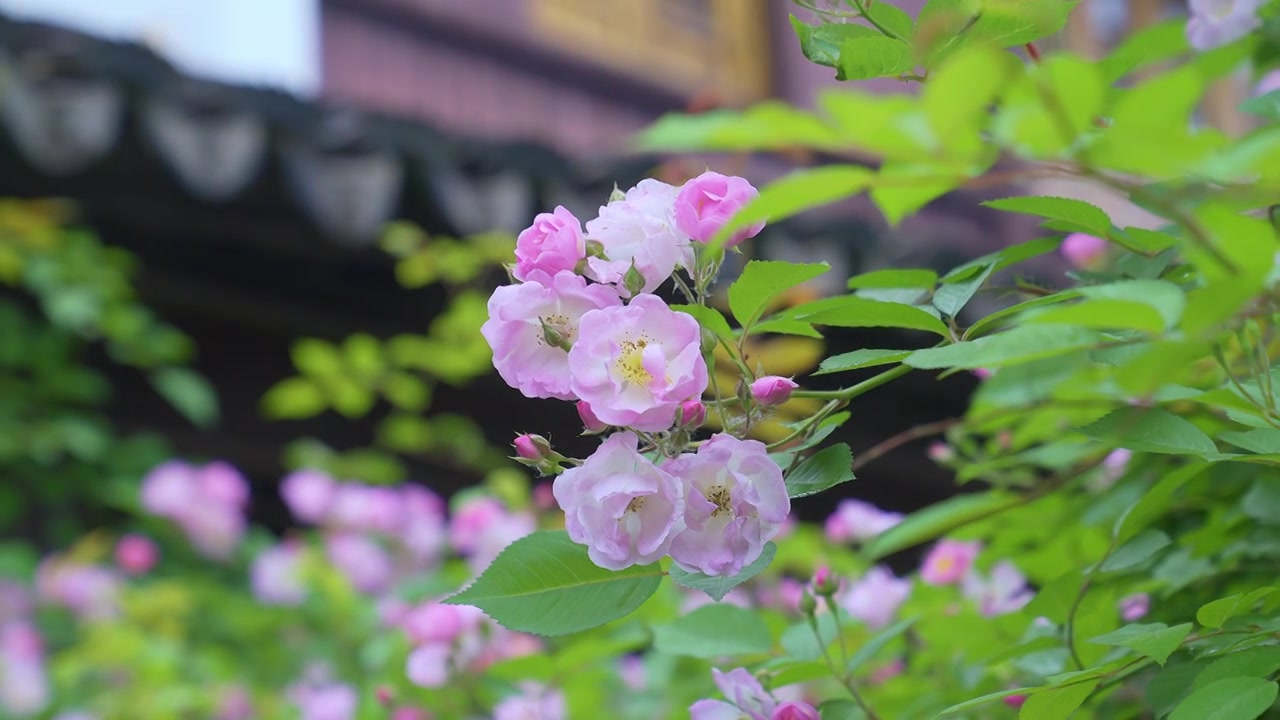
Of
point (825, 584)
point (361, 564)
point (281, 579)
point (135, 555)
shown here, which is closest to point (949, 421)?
point (825, 584)

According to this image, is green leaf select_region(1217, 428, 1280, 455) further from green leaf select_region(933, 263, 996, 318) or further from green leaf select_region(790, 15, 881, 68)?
green leaf select_region(790, 15, 881, 68)

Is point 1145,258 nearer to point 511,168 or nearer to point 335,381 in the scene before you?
point 511,168

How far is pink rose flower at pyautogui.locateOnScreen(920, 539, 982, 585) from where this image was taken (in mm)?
937

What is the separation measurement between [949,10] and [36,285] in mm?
1859

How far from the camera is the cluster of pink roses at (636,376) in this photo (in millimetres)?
403

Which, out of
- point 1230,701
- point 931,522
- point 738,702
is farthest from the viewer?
point 931,522

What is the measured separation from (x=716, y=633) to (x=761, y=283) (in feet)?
0.82

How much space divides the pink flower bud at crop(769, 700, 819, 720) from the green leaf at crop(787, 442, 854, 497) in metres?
0.10

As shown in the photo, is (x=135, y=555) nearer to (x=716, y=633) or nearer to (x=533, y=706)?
(x=533, y=706)

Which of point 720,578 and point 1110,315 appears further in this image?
point 720,578

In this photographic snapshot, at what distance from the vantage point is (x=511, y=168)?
5.80 ft

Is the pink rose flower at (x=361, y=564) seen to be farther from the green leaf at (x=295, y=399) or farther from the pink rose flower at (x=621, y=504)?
the pink rose flower at (x=621, y=504)

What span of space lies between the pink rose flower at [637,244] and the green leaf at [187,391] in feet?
5.51

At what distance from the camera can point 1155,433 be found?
436 millimetres
